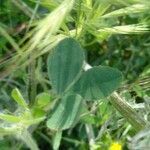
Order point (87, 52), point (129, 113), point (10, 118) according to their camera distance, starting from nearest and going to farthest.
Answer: point (10, 118) → point (129, 113) → point (87, 52)

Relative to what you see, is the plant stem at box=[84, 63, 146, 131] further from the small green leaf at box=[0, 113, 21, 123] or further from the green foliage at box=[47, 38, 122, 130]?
the small green leaf at box=[0, 113, 21, 123]

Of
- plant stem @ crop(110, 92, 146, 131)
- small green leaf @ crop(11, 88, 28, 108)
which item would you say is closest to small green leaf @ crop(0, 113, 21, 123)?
small green leaf @ crop(11, 88, 28, 108)

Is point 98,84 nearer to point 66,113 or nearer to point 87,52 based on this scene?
point 66,113

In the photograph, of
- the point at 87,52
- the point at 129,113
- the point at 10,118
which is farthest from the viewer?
the point at 87,52

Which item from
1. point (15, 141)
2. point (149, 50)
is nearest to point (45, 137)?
point (15, 141)

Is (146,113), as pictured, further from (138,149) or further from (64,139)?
(64,139)

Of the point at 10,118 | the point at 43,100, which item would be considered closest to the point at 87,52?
Result: the point at 43,100

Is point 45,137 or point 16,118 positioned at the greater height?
point 16,118
